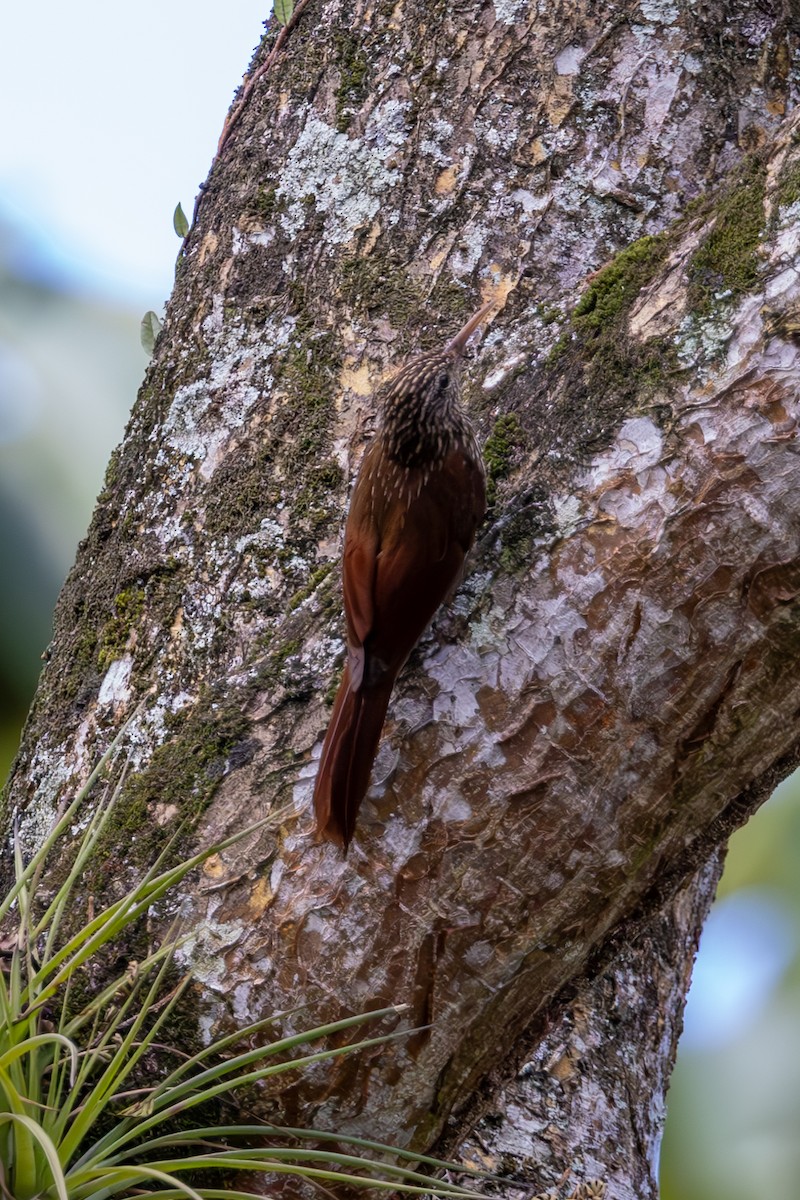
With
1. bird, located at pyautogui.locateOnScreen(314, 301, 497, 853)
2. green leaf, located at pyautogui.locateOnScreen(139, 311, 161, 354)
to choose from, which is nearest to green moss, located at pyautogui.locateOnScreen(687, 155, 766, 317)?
bird, located at pyautogui.locateOnScreen(314, 301, 497, 853)

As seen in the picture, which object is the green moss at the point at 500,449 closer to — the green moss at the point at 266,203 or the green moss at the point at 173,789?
the green moss at the point at 173,789

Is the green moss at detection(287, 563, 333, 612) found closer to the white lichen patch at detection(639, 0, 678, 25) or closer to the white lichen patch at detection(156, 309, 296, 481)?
the white lichen patch at detection(156, 309, 296, 481)

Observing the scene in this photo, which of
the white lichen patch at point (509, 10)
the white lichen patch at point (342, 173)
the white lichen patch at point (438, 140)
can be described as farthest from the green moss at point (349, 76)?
the white lichen patch at point (509, 10)

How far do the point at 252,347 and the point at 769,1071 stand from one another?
10.0 ft

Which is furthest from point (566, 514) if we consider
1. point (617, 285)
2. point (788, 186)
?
point (788, 186)

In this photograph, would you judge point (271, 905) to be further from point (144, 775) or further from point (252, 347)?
point (252, 347)

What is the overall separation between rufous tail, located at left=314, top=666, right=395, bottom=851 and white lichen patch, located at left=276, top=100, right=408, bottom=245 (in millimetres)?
1048

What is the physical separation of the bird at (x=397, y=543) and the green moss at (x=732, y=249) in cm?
45

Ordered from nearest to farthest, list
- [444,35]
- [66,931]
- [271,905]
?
[271,905] → [66,931] → [444,35]

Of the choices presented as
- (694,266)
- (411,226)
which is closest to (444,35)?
(411,226)

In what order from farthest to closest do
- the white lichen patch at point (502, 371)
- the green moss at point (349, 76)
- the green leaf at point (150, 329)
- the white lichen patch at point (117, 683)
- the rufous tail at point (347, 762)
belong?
the green leaf at point (150, 329), the green moss at point (349, 76), the white lichen patch at point (117, 683), the white lichen patch at point (502, 371), the rufous tail at point (347, 762)

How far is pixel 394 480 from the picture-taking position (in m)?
2.40

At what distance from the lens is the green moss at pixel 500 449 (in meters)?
1.86

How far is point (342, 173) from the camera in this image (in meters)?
2.39
